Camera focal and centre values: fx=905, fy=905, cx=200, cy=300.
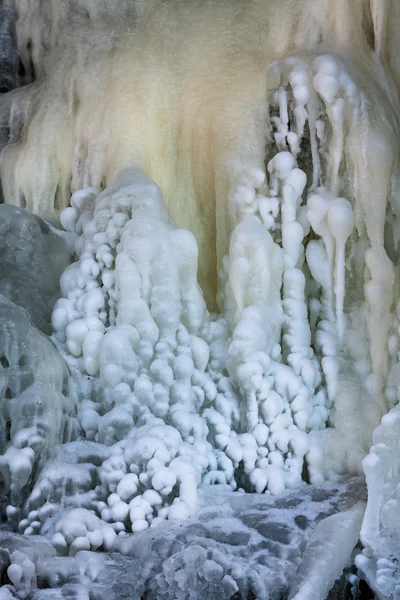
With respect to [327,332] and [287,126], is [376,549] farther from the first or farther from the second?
[287,126]

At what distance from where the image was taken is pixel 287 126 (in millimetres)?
5328

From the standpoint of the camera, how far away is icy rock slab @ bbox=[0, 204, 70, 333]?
5230 mm

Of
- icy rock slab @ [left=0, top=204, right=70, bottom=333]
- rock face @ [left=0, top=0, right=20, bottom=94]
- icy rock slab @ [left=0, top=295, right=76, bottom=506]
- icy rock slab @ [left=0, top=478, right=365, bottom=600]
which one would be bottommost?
icy rock slab @ [left=0, top=478, right=365, bottom=600]

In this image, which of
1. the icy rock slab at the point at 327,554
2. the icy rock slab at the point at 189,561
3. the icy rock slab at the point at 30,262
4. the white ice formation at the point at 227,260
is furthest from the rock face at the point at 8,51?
the icy rock slab at the point at 327,554

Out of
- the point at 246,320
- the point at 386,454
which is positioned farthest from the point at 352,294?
the point at 386,454

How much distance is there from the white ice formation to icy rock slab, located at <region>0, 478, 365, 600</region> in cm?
18

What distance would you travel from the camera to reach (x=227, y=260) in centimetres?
524

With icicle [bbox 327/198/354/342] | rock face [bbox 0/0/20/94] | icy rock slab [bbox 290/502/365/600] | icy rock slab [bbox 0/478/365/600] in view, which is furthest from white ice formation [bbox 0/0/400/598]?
rock face [bbox 0/0/20/94]

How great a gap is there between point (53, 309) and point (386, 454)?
2.17 meters

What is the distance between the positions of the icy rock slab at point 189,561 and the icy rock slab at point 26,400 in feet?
1.42

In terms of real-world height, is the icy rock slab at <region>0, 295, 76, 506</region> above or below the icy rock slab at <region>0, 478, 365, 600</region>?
above

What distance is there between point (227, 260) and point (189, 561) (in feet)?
6.78

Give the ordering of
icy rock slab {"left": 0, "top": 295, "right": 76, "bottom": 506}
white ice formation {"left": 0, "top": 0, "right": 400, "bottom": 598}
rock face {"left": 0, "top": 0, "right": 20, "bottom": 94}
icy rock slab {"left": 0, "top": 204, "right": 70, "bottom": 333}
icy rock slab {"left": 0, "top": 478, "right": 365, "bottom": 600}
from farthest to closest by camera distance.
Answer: rock face {"left": 0, "top": 0, "right": 20, "bottom": 94} → icy rock slab {"left": 0, "top": 204, "right": 70, "bottom": 333} → white ice formation {"left": 0, "top": 0, "right": 400, "bottom": 598} → icy rock slab {"left": 0, "top": 295, "right": 76, "bottom": 506} → icy rock slab {"left": 0, "top": 478, "right": 365, "bottom": 600}

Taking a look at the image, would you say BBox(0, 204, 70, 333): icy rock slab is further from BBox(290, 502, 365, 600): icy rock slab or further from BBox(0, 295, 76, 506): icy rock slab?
BBox(290, 502, 365, 600): icy rock slab
